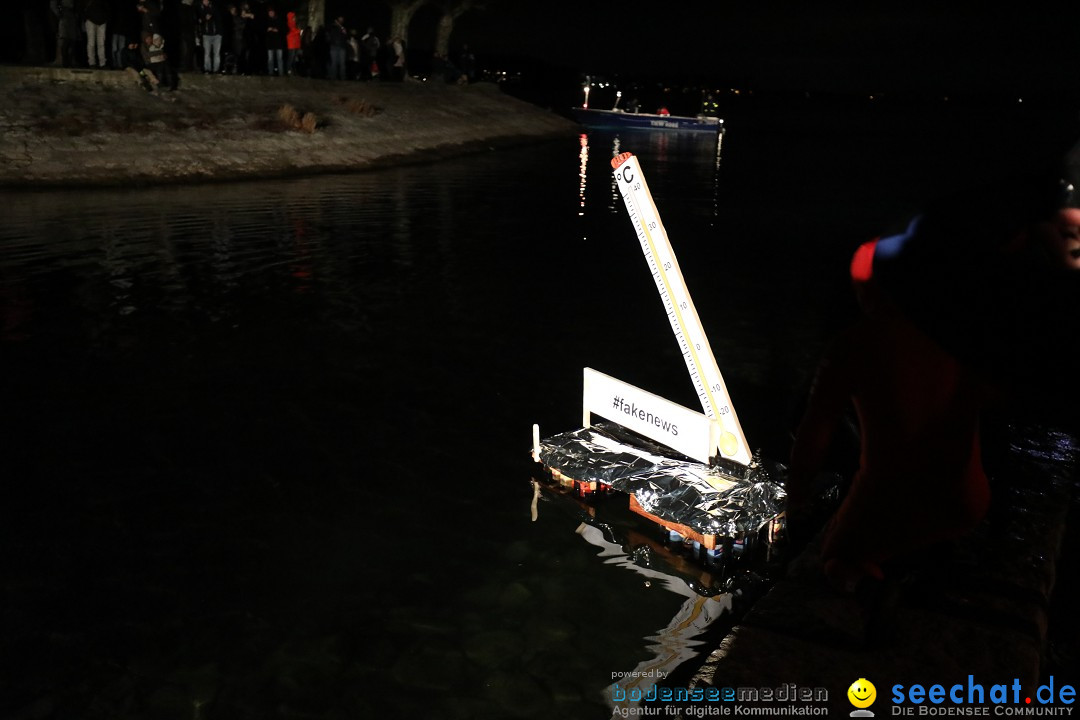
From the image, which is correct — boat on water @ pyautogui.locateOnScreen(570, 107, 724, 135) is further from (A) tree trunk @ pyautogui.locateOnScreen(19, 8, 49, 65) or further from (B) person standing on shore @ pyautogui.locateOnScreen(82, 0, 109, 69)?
(A) tree trunk @ pyautogui.locateOnScreen(19, 8, 49, 65)

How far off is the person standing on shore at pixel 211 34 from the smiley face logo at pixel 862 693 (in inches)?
1074

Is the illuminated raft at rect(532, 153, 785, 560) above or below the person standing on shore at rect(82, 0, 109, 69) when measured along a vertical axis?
below

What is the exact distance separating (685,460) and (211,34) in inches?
1019

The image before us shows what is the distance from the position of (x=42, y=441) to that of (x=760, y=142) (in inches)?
1905

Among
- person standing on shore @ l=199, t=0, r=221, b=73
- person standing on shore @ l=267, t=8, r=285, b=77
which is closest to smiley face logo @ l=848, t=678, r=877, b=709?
person standing on shore @ l=199, t=0, r=221, b=73

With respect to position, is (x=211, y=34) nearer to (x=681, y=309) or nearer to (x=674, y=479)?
(x=681, y=309)

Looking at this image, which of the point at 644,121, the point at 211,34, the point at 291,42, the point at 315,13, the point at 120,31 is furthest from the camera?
the point at 644,121

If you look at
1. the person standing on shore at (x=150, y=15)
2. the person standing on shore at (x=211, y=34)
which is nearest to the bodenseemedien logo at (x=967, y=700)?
the person standing on shore at (x=150, y=15)

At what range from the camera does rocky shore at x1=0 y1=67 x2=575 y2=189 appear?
21.2m

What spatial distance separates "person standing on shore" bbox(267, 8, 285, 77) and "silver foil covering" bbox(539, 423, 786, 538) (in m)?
27.8

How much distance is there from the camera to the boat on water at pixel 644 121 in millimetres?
52344

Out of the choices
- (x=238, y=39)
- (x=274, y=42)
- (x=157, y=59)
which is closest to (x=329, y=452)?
(x=157, y=59)

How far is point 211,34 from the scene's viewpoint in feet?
86.7

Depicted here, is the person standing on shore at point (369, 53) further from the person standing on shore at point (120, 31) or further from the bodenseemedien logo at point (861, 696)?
the bodenseemedien logo at point (861, 696)
